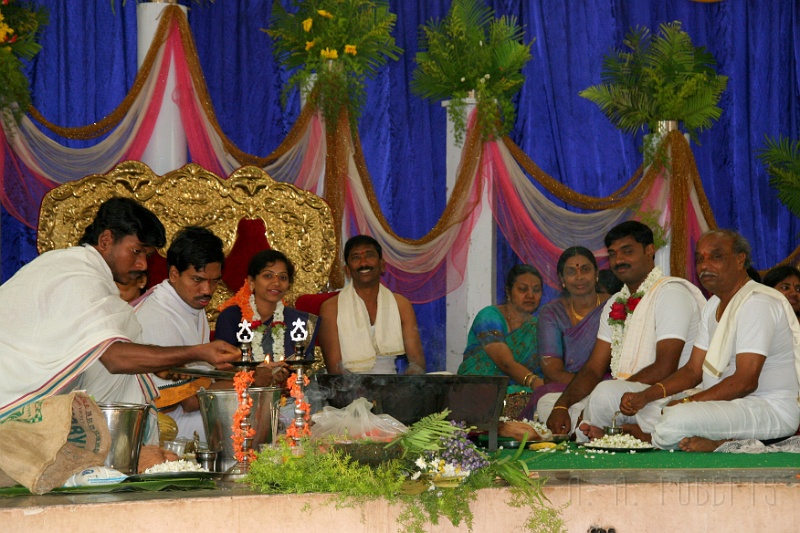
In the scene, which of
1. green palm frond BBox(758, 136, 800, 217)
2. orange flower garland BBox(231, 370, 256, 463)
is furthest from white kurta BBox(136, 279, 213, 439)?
green palm frond BBox(758, 136, 800, 217)

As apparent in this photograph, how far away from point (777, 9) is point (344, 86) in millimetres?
5257

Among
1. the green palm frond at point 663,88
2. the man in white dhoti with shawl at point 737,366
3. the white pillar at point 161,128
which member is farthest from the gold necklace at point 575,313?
the white pillar at point 161,128

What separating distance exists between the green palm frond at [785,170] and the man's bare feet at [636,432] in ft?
15.0

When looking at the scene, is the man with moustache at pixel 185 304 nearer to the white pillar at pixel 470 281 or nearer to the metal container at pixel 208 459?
the metal container at pixel 208 459

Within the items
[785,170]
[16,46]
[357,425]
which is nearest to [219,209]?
[16,46]

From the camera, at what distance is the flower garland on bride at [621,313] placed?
567cm

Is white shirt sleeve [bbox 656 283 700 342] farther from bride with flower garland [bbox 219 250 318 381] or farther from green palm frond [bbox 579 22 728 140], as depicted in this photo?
green palm frond [bbox 579 22 728 140]

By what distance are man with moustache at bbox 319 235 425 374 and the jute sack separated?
3.24m

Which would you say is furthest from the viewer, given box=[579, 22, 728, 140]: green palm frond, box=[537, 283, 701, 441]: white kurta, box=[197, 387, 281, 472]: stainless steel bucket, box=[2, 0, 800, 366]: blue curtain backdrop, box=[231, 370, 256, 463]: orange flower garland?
box=[2, 0, 800, 366]: blue curtain backdrop

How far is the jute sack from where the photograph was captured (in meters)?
3.25

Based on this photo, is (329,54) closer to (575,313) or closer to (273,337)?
(273,337)

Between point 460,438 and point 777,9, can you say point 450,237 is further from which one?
point 777,9

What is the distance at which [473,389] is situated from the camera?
16.1ft

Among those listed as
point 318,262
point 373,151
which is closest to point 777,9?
point 373,151
